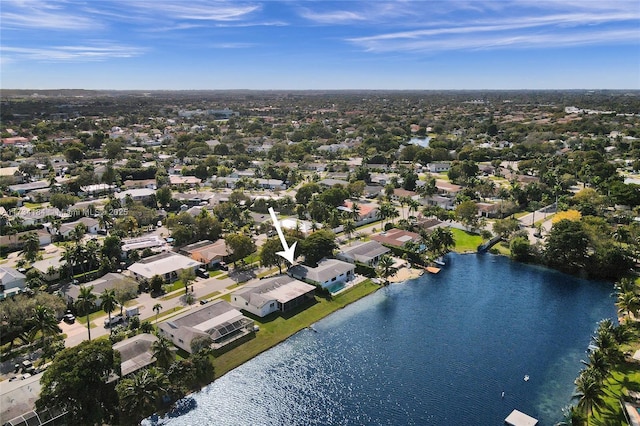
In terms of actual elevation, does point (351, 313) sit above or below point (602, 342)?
below

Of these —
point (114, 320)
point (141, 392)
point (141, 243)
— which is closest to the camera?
point (141, 392)

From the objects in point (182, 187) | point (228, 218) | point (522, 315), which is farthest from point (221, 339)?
point (182, 187)

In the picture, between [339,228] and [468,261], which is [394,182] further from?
[468,261]

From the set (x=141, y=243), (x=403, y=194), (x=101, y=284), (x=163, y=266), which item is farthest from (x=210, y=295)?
(x=403, y=194)

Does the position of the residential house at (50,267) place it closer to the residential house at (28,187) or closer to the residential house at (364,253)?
the residential house at (364,253)

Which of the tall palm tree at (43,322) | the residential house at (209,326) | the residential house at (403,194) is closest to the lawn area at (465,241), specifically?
the residential house at (403,194)

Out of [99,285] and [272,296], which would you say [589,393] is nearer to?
[272,296]
